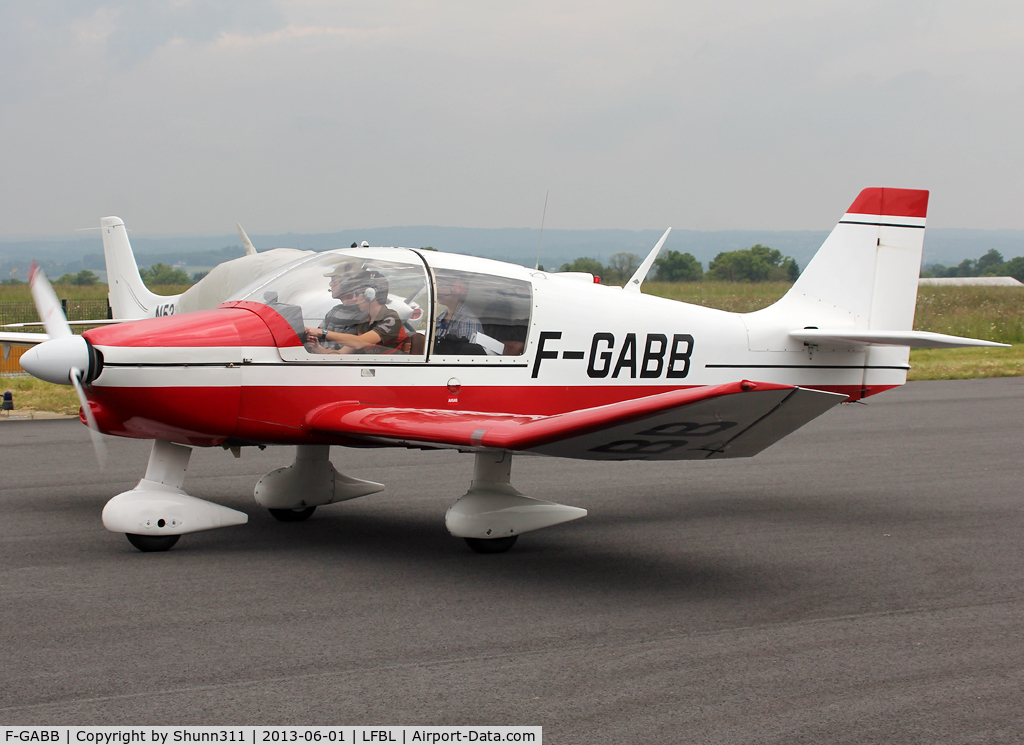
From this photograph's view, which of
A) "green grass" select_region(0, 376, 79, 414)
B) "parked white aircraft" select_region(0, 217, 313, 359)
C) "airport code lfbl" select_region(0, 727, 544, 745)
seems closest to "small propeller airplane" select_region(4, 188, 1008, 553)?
"airport code lfbl" select_region(0, 727, 544, 745)

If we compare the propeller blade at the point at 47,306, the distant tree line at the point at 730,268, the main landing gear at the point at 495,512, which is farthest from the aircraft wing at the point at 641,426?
the distant tree line at the point at 730,268

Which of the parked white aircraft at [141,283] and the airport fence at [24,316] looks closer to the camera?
the parked white aircraft at [141,283]

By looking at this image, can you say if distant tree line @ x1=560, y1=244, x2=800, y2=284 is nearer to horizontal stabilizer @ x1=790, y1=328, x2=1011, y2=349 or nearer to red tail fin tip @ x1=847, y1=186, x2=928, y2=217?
red tail fin tip @ x1=847, y1=186, x2=928, y2=217

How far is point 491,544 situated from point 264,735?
2.67m

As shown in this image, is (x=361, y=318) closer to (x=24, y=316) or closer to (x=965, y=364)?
(x=965, y=364)

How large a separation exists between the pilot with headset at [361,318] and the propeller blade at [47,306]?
1.46 meters

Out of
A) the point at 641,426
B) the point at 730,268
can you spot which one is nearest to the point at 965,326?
the point at 641,426

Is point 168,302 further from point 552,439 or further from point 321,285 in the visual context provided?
point 552,439

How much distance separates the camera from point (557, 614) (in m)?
4.59

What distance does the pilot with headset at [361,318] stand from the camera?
5762 mm

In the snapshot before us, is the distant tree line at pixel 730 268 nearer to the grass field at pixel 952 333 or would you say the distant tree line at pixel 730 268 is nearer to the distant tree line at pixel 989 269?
the grass field at pixel 952 333

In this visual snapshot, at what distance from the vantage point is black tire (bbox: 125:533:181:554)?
5566mm

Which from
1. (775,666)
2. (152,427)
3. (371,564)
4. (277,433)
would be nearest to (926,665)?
(775,666)

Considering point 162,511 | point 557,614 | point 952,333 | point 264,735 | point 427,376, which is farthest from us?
point 952,333
